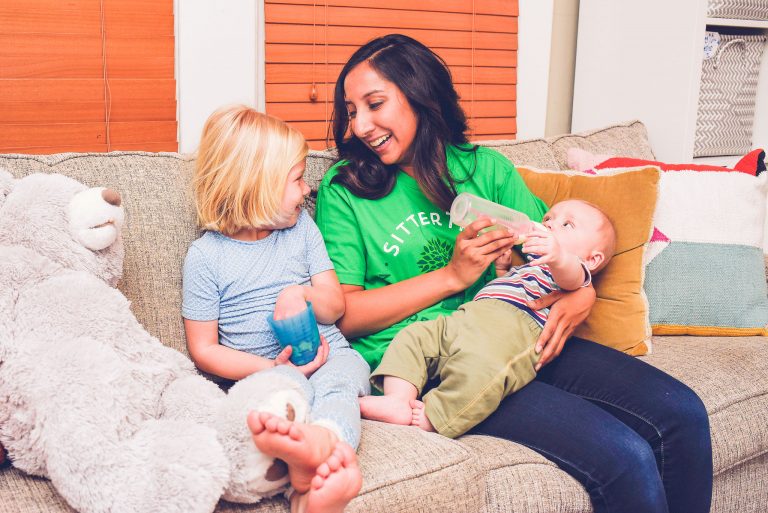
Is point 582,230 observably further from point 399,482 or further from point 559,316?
point 399,482

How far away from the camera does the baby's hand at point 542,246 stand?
4.53 feet

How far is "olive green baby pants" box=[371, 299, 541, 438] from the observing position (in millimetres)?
1307

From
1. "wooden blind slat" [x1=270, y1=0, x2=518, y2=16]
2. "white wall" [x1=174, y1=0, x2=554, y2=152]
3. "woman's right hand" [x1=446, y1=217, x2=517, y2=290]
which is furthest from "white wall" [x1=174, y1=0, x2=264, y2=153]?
"woman's right hand" [x1=446, y1=217, x2=517, y2=290]

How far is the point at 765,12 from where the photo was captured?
2.68 metres

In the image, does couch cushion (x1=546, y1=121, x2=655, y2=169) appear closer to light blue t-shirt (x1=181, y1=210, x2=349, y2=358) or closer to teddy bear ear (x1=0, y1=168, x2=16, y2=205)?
light blue t-shirt (x1=181, y1=210, x2=349, y2=358)

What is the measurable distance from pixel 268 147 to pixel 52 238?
1.42 feet

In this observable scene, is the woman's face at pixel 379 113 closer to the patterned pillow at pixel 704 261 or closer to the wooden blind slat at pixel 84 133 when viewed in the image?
the patterned pillow at pixel 704 261

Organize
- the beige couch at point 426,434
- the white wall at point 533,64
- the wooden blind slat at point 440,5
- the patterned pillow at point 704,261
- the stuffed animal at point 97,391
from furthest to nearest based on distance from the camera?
the white wall at point 533,64 < the wooden blind slat at point 440,5 < the patterned pillow at point 704,261 < the beige couch at point 426,434 < the stuffed animal at point 97,391

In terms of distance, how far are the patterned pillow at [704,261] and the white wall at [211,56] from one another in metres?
1.11

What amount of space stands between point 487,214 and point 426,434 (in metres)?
0.49

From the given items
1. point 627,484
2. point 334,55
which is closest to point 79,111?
point 334,55

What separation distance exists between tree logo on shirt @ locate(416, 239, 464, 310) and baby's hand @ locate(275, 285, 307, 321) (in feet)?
0.96

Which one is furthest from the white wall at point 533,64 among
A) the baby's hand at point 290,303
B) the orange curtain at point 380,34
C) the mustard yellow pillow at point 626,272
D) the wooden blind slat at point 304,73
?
the baby's hand at point 290,303

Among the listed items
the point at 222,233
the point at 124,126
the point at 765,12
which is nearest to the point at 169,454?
the point at 222,233
